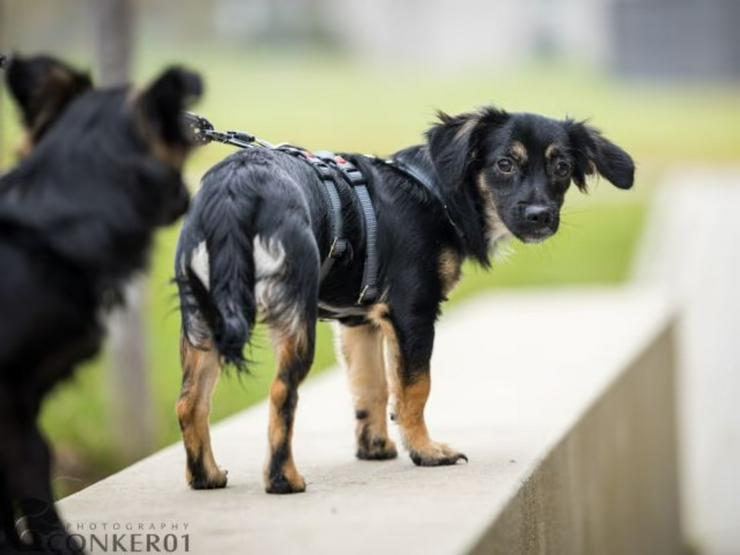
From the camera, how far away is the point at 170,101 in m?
3.22

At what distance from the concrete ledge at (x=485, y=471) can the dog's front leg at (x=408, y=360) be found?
180 millimetres

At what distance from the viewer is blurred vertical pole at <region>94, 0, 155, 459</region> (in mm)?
7992

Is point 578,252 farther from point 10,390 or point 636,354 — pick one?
point 10,390

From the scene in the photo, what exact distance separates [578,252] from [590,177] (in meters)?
14.2

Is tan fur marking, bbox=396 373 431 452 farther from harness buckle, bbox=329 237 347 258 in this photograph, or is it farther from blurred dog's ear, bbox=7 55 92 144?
blurred dog's ear, bbox=7 55 92 144

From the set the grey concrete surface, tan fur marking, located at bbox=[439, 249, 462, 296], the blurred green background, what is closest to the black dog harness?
tan fur marking, located at bbox=[439, 249, 462, 296]

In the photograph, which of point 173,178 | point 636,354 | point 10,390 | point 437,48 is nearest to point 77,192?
point 173,178

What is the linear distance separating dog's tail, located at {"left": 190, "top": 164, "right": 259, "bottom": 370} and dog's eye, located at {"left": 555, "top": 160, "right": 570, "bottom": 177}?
1.07 m

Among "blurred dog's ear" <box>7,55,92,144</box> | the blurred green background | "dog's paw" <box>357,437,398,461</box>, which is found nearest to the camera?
"blurred dog's ear" <box>7,55,92,144</box>

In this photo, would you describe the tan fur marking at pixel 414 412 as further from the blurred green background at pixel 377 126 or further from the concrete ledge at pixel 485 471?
the blurred green background at pixel 377 126

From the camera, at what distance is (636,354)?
7.21 meters

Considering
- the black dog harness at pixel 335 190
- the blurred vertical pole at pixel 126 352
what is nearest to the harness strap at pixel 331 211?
the black dog harness at pixel 335 190

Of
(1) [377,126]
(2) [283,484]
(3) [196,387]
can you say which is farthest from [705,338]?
(3) [196,387]

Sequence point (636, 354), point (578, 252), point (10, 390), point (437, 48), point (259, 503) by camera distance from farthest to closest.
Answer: point (437, 48), point (578, 252), point (636, 354), point (259, 503), point (10, 390)
